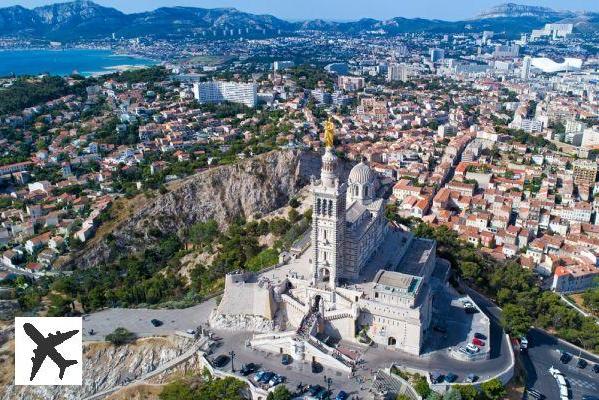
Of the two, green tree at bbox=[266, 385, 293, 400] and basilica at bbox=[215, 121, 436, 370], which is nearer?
green tree at bbox=[266, 385, 293, 400]

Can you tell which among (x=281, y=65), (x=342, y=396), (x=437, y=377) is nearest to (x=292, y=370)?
(x=342, y=396)

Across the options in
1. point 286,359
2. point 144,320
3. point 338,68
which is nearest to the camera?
A: point 286,359

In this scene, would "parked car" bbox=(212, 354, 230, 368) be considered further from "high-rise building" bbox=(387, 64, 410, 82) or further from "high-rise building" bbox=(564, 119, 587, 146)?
"high-rise building" bbox=(387, 64, 410, 82)

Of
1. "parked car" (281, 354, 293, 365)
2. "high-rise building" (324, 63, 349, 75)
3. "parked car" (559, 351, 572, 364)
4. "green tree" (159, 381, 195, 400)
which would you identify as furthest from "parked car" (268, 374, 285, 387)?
"high-rise building" (324, 63, 349, 75)

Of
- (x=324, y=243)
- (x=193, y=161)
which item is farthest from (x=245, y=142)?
(x=324, y=243)

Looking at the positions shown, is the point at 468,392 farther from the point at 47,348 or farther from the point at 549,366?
the point at 47,348

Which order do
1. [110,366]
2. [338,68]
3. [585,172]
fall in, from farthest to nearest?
[338,68] → [585,172] → [110,366]
